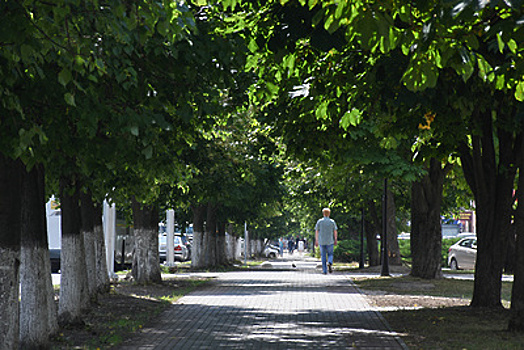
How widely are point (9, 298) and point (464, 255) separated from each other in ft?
111

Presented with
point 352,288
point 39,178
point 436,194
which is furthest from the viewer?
point 436,194

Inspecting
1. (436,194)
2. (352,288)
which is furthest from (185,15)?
(436,194)

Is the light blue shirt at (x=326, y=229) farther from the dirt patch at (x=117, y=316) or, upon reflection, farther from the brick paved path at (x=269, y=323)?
the dirt patch at (x=117, y=316)

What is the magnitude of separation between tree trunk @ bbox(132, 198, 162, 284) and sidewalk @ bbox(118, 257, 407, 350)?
233 cm

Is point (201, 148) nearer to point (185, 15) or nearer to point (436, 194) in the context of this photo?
point (436, 194)

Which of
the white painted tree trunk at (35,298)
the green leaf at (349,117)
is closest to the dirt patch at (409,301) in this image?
the green leaf at (349,117)

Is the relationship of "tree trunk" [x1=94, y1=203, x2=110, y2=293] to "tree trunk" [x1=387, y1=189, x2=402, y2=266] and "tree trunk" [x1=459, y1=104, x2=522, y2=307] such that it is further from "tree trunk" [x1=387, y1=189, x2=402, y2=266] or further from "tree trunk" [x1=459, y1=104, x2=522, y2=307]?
"tree trunk" [x1=387, y1=189, x2=402, y2=266]

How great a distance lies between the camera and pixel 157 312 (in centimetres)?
1459

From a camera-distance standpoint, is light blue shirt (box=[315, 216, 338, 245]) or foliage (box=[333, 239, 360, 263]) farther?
foliage (box=[333, 239, 360, 263])

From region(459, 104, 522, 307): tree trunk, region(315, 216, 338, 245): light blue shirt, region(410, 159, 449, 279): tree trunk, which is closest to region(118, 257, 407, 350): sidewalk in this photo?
region(459, 104, 522, 307): tree trunk

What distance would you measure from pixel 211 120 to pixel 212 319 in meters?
3.22

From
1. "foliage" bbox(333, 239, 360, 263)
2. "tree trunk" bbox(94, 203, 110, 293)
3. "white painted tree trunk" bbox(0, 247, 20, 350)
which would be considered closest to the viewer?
"white painted tree trunk" bbox(0, 247, 20, 350)

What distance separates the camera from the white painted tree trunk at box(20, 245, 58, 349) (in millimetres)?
9938

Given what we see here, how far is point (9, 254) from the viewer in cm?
847
